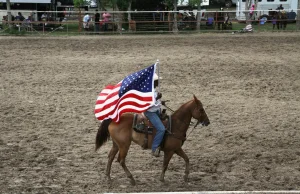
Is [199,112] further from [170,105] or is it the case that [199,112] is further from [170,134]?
[170,105]

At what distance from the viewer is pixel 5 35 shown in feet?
85.0

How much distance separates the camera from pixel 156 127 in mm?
6199

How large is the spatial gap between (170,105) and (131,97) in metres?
4.58

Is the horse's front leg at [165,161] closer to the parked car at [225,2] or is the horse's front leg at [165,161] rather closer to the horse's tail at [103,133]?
the horse's tail at [103,133]

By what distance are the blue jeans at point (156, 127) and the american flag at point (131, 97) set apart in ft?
0.55

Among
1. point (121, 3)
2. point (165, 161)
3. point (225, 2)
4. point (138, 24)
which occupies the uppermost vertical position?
point (225, 2)


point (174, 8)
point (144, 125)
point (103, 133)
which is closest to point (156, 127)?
point (144, 125)

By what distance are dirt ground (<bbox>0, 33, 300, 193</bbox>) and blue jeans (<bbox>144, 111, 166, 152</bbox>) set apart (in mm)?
623

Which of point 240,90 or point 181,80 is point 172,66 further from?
point 240,90

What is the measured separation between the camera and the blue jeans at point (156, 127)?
618 cm

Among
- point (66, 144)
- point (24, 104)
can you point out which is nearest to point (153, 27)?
point (24, 104)

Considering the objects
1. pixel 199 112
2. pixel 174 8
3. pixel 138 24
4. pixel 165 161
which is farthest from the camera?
pixel 174 8

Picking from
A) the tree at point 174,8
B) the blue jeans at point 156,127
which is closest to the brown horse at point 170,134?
the blue jeans at point 156,127

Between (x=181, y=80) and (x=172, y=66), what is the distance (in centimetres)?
232
